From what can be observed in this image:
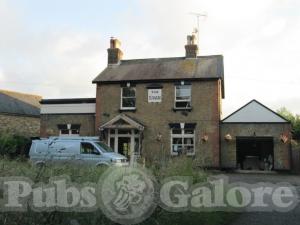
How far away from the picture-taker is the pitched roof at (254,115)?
2622 centimetres

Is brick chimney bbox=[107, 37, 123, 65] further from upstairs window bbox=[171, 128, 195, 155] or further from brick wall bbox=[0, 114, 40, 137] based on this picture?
brick wall bbox=[0, 114, 40, 137]

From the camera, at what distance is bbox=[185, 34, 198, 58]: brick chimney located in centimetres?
3003

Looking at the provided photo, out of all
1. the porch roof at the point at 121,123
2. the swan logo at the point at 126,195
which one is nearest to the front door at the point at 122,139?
the porch roof at the point at 121,123

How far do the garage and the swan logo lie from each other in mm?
19624

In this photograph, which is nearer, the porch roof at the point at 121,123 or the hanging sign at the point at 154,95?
the porch roof at the point at 121,123

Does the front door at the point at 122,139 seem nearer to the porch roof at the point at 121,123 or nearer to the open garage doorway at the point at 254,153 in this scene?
the porch roof at the point at 121,123

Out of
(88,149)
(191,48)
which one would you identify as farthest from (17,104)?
(88,149)

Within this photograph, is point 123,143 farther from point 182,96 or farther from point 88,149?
point 88,149

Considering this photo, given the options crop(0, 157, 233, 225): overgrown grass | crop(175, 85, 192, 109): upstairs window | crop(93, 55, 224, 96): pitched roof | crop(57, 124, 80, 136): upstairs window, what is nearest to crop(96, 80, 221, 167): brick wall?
crop(175, 85, 192, 109): upstairs window

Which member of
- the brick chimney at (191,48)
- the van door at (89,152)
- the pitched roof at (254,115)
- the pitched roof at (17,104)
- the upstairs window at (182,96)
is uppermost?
the brick chimney at (191,48)

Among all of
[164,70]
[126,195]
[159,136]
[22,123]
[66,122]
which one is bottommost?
[126,195]

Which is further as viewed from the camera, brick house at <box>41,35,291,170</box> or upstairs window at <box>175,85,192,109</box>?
upstairs window at <box>175,85,192,109</box>

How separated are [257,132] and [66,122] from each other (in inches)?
489

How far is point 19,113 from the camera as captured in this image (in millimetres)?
41500
